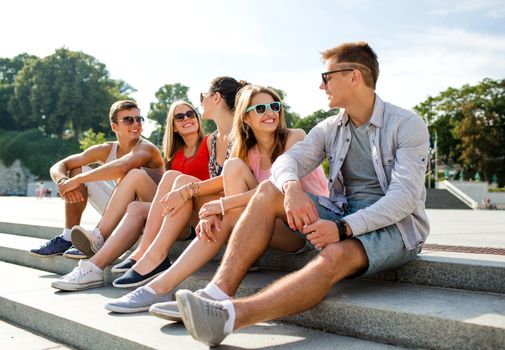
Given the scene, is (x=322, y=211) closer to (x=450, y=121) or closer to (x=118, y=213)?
(x=118, y=213)

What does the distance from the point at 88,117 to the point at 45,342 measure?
6225cm

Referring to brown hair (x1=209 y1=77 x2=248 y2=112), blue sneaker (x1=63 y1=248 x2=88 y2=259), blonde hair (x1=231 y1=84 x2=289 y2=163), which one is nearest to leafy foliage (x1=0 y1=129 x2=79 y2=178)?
blue sneaker (x1=63 y1=248 x2=88 y2=259)

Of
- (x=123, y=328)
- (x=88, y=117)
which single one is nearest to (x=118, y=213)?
(x=123, y=328)

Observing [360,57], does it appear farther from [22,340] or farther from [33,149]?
[33,149]

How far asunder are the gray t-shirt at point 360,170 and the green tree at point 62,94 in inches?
2457

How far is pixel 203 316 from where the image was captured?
224 cm

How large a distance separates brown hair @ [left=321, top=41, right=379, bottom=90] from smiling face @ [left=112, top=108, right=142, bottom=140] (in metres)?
2.39

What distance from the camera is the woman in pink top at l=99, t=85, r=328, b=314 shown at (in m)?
3.05

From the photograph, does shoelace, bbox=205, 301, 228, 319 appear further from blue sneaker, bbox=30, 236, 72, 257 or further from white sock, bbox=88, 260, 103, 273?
blue sneaker, bbox=30, 236, 72, 257

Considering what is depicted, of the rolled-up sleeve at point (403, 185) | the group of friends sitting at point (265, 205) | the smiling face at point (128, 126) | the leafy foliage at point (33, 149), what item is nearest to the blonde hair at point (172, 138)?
the group of friends sitting at point (265, 205)

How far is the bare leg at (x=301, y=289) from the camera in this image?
7.59ft

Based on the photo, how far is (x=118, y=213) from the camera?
13.8 feet

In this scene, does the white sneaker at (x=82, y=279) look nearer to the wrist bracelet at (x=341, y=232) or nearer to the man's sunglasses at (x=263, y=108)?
the man's sunglasses at (x=263, y=108)

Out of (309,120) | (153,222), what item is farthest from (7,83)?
(153,222)
